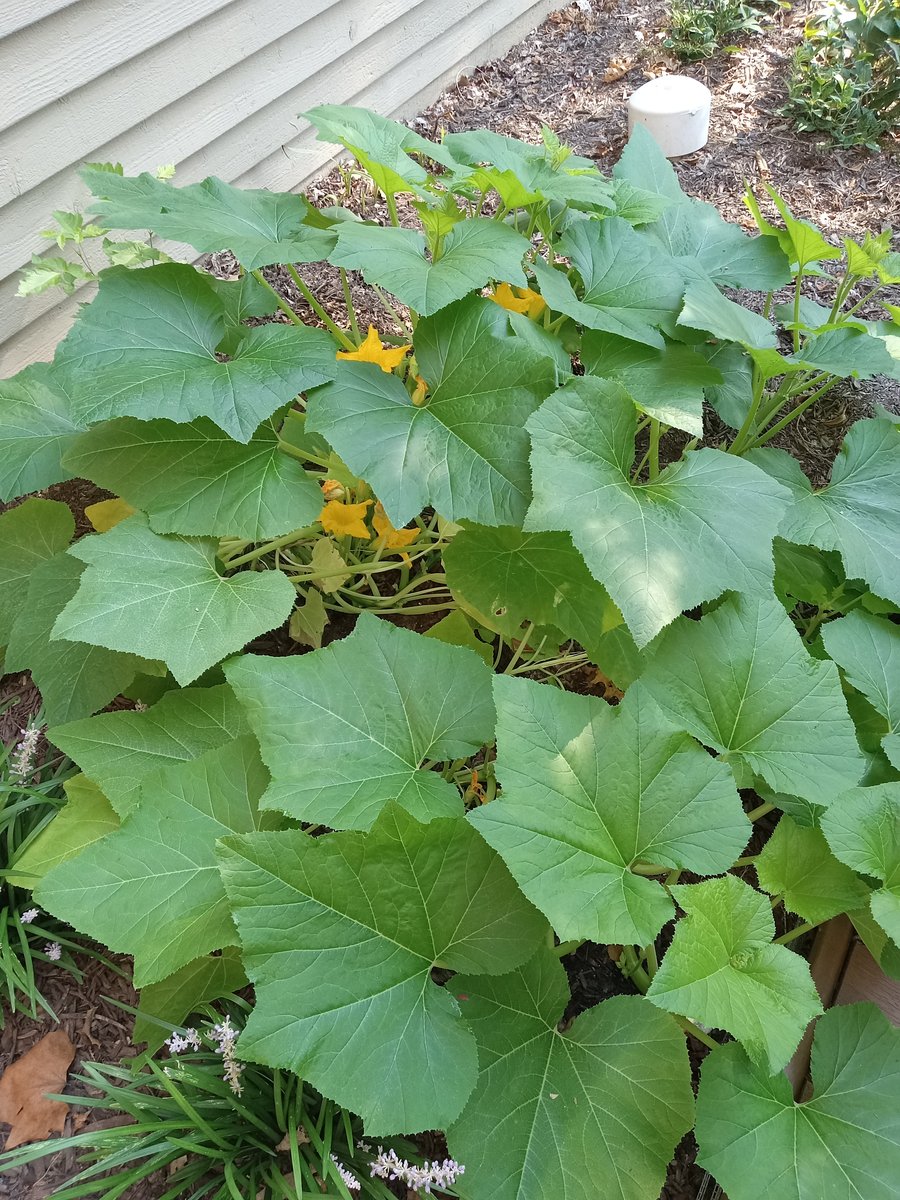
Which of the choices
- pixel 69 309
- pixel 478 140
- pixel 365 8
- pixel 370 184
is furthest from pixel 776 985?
pixel 365 8

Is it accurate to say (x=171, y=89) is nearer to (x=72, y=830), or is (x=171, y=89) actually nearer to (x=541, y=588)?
(x=541, y=588)

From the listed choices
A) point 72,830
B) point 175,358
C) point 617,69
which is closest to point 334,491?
point 175,358

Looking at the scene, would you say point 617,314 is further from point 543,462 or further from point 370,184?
point 370,184

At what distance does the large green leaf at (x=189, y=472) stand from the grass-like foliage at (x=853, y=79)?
129 inches

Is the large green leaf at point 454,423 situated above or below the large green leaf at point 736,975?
above

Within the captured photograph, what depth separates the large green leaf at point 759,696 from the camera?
1550 millimetres

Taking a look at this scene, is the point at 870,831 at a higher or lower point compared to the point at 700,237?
lower

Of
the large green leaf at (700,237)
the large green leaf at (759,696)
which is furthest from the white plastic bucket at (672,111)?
the large green leaf at (759,696)

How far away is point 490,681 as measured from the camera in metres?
1.67

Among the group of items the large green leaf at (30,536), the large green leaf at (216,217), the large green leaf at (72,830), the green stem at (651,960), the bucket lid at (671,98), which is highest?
the large green leaf at (216,217)

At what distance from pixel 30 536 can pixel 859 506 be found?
208 centimetres

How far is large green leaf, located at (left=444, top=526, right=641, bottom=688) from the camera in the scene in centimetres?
183

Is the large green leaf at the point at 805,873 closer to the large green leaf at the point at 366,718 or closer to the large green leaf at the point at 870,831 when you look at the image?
the large green leaf at the point at 870,831

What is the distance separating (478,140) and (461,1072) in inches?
79.2
